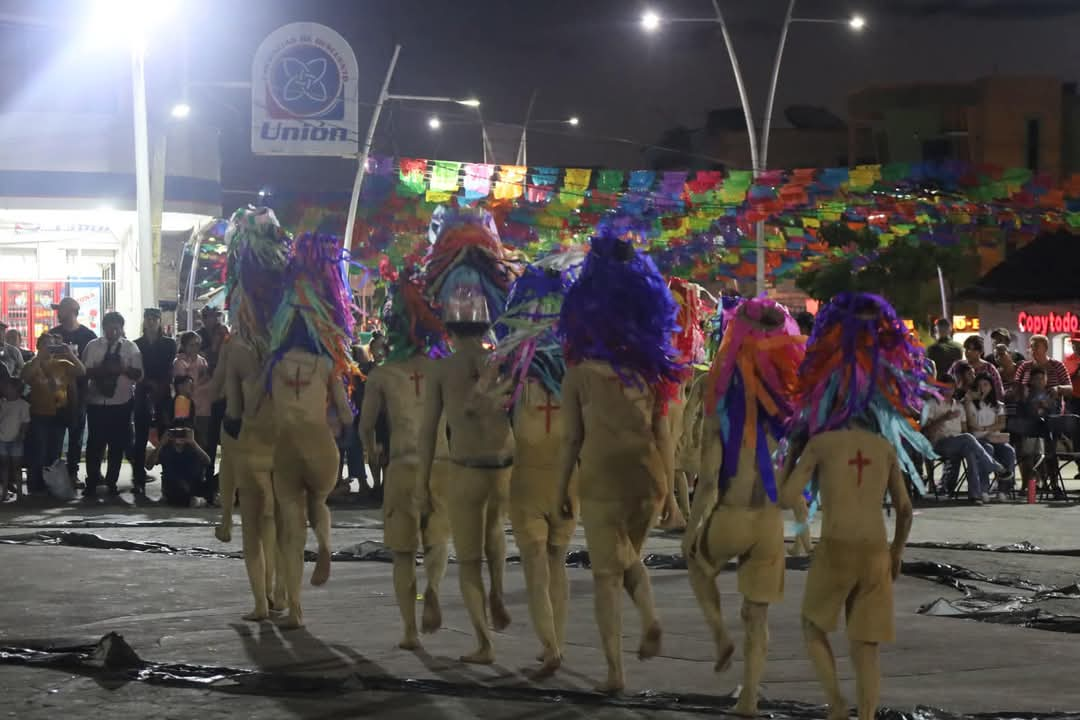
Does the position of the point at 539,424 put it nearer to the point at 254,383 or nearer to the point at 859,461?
the point at 859,461

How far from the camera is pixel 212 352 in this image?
60.7 feet

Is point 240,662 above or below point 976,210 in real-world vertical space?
below

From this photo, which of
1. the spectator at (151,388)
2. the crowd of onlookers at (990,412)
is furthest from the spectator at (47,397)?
the crowd of onlookers at (990,412)

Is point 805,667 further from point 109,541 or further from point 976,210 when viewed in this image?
point 976,210

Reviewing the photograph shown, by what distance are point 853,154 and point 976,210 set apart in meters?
56.8

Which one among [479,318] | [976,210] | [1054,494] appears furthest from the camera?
[976,210]

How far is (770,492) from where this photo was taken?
7.45 meters

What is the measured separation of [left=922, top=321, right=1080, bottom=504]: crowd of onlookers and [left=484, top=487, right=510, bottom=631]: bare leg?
413 inches

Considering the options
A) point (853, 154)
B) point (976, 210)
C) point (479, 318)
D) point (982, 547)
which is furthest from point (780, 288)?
point (479, 318)

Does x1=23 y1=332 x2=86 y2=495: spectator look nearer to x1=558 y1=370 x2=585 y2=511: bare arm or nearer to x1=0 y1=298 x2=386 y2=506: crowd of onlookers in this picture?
x1=0 y1=298 x2=386 y2=506: crowd of onlookers

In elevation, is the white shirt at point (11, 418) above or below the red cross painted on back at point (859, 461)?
below

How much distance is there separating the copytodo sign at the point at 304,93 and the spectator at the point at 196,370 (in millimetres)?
13944

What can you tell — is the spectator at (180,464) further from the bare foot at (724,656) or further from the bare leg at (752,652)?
the bare leg at (752,652)

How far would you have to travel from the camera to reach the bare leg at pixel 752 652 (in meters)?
7.02
